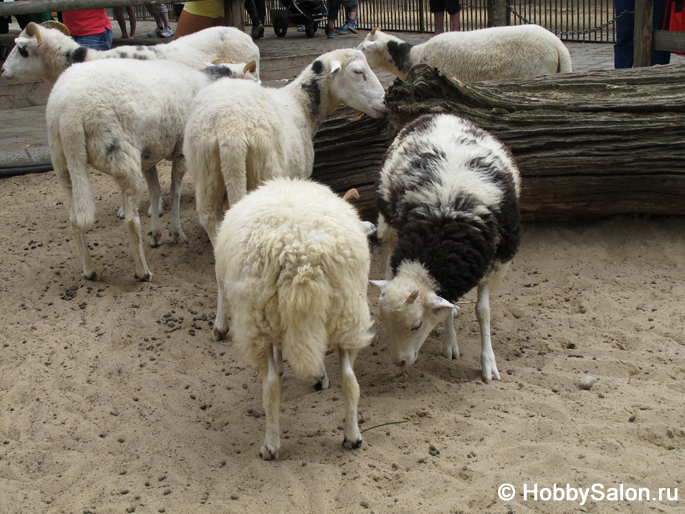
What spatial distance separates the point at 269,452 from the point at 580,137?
12.5 ft

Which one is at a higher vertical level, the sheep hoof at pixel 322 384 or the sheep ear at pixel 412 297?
the sheep ear at pixel 412 297

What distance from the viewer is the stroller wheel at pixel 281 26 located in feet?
49.9

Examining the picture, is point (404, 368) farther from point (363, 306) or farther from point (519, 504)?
point (519, 504)

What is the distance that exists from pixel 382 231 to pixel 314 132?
161 centimetres

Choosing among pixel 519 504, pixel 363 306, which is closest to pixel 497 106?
pixel 363 306

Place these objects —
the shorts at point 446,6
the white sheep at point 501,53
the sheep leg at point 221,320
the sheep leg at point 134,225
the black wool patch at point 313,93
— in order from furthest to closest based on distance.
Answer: the shorts at point 446,6
the white sheep at point 501,53
the black wool patch at point 313,93
the sheep leg at point 134,225
the sheep leg at point 221,320

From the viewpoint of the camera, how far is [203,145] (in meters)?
3.89

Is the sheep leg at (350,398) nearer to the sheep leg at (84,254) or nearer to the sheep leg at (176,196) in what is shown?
the sheep leg at (84,254)

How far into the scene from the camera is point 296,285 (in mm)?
2578

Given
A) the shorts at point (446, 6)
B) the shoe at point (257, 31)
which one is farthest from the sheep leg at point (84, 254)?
the shoe at point (257, 31)

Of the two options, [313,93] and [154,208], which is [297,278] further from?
[154,208]

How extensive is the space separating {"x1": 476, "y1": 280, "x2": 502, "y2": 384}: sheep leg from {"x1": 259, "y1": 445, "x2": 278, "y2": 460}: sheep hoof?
144cm

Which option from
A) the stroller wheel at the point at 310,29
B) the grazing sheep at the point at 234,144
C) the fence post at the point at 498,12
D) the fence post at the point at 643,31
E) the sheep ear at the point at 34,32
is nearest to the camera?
the grazing sheep at the point at 234,144

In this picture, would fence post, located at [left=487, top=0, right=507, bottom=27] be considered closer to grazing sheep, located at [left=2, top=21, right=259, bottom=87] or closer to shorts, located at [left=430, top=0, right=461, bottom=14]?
shorts, located at [left=430, top=0, right=461, bottom=14]
